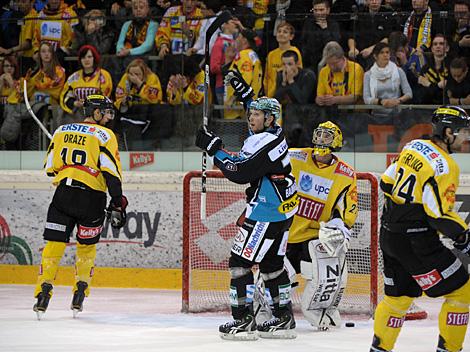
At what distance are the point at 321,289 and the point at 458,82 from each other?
7.08ft

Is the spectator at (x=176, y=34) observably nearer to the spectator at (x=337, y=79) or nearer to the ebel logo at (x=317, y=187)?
the spectator at (x=337, y=79)

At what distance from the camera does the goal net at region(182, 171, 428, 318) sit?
22.1ft

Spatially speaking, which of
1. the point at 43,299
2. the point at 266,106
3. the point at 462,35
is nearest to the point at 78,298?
the point at 43,299

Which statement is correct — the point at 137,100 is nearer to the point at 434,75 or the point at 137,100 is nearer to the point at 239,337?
the point at 434,75

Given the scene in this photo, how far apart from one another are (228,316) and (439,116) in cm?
243

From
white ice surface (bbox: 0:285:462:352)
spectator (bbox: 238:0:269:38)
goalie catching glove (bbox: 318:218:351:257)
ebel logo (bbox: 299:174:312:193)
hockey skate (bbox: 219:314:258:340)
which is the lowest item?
white ice surface (bbox: 0:285:462:352)

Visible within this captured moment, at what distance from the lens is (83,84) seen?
8359mm

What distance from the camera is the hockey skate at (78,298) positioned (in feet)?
21.1

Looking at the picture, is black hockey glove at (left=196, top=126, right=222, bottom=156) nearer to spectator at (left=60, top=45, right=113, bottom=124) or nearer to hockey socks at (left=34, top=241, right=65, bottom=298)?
hockey socks at (left=34, top=241, right=65, bottom=298)

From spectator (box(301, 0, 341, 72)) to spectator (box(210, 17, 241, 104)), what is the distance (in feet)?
1.78

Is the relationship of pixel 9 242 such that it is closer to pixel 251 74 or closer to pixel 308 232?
pixel 251 74

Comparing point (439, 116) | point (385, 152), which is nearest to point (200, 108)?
point (385, 152)

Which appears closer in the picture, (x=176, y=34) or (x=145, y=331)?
(x=145, y=331)

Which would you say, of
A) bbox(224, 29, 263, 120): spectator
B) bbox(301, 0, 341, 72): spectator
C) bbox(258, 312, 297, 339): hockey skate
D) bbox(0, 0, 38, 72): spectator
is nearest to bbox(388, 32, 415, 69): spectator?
bbox(301, 0, 341, 72): spectator
